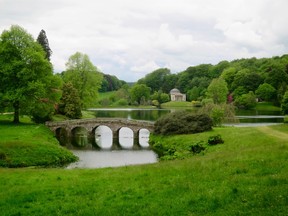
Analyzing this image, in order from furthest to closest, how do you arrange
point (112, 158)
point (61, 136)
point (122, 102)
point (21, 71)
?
point (122, 102), point (61, 136), point (21, 71), point (112, 158)

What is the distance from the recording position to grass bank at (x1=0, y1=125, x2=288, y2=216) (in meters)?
13.4

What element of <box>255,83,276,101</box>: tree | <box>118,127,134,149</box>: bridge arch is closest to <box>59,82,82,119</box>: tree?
<box>118,127,134,149</box>: bridge arch

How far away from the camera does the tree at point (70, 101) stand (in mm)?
77125

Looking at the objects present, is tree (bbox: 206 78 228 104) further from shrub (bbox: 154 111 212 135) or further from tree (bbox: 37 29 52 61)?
shrub (bbox: 154 111 212 135)

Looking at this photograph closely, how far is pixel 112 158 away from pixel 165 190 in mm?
30790

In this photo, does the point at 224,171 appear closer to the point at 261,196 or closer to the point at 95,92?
the point at 261,196

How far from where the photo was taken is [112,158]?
46.7 metres

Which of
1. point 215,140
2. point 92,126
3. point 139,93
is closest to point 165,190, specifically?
point 215,140

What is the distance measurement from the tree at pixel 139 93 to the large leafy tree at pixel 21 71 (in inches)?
4997

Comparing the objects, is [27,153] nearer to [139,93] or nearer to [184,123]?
[184,123]

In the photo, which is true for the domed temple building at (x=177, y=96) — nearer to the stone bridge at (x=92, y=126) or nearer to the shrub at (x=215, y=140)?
the stone bridge at (x=92, y=126)

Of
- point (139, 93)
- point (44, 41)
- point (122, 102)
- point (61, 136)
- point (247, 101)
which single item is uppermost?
point (44, 41)

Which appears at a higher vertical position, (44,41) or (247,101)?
(44,41)

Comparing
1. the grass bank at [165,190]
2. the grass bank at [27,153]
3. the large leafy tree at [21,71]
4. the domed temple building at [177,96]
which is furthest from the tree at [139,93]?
the grass bank at [165,190]
